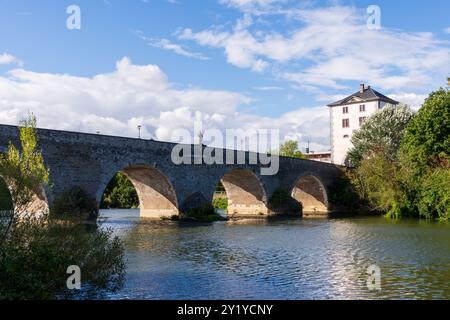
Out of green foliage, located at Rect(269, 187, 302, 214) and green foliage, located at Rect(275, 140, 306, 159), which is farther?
green foliage, located at Rect(275, 140, 306, 159)

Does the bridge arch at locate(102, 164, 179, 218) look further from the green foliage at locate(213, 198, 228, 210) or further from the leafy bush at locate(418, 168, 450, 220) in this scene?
the green foliage at locate(213, 198, 228, 210)

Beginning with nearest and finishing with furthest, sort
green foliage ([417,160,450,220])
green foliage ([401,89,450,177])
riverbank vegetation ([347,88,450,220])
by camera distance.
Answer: green foliage ([417,160,450,220])
riverbank vegetation ([347,88,450,220])
green foliage ([401,89,450,177])

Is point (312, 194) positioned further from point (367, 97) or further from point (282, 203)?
point (367, 97)

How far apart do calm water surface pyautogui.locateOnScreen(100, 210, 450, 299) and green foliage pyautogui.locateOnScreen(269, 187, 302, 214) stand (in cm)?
1864

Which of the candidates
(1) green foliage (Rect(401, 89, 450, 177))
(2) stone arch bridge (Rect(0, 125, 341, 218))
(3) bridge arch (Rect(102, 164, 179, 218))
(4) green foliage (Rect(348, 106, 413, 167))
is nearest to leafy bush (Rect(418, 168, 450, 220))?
(1) green foliage (Rect(401, 89, 450, 177))

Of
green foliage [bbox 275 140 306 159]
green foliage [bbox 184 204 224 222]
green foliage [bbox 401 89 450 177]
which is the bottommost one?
green foliage [bbox 184 204 224 222]

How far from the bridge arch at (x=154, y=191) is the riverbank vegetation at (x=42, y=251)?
2196 centimetres

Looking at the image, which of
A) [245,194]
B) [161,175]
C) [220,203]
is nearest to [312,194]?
[245,194]

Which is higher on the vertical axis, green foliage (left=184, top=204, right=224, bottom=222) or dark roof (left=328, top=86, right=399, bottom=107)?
dark roof (left=328, top=86, right=399, bottom=107)

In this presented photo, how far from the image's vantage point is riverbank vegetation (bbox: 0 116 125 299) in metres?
9.27

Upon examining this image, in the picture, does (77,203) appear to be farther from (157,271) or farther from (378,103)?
(378,103)

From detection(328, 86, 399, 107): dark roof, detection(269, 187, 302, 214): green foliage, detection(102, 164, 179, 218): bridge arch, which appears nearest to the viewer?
detection(102, 164, 179, 218): bridge arch

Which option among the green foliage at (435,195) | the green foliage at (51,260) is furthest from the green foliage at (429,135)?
the green foliage at (51,260)

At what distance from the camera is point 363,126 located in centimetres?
5391
